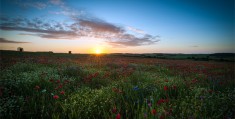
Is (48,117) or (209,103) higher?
(209,103)

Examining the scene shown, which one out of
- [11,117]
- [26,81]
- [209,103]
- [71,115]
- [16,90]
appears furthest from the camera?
[26,81]

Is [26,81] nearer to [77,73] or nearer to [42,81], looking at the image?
[42,81]

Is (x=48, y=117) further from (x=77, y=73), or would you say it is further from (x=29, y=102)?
(x=77, y=73)

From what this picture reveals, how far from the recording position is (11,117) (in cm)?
262

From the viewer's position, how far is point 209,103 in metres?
3.01

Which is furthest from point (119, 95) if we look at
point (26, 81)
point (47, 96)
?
point (26, 81)

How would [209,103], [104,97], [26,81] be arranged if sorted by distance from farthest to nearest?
[26,81], [104,97], [209,103]

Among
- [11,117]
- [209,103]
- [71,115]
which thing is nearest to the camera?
[11,117]

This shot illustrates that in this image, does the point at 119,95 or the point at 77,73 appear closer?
the point at 119,95

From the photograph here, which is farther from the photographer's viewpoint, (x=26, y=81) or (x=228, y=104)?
(x=26, y=81)

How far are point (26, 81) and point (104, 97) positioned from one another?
3035 millimetres

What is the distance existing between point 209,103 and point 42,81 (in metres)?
5.16

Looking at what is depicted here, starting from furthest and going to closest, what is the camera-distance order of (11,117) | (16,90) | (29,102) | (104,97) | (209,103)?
1. (16,90)
2. (104,97)
3. (29,102)
4. (209,103)
5. (11,117)

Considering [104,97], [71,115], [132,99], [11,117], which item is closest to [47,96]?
[11,117]
